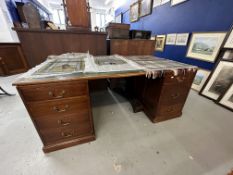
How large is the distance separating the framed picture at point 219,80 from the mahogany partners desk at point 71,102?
3.16 ft

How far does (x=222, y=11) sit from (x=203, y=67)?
3.08ft

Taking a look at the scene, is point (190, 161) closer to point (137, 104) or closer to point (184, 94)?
point (184, 94)

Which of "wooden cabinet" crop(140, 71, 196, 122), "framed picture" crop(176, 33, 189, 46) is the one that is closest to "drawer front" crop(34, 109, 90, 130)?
"wooden cabinet" crop(140, 71, 196, 122)

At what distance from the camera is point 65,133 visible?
1.06 m

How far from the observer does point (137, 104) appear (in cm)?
170

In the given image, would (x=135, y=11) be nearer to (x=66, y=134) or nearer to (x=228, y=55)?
(x=228, y=55)

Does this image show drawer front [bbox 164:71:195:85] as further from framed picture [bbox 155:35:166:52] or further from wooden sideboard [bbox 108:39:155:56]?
framed picture [bbox 155:35:166:52]

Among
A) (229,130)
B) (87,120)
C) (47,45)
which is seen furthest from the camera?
(47,45)

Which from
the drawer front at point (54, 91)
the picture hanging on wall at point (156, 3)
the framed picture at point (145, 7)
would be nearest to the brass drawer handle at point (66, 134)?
the drawer front at point (54, 91)

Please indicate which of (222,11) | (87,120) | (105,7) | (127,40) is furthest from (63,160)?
(105,7)

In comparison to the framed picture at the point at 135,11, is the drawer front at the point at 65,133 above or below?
below

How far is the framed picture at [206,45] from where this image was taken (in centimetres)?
185

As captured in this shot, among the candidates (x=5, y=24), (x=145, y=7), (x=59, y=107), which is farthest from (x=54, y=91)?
(x=145, y=7)

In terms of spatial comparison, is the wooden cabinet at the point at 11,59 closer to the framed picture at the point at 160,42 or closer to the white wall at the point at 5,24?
the white wall at the point at 5,24
